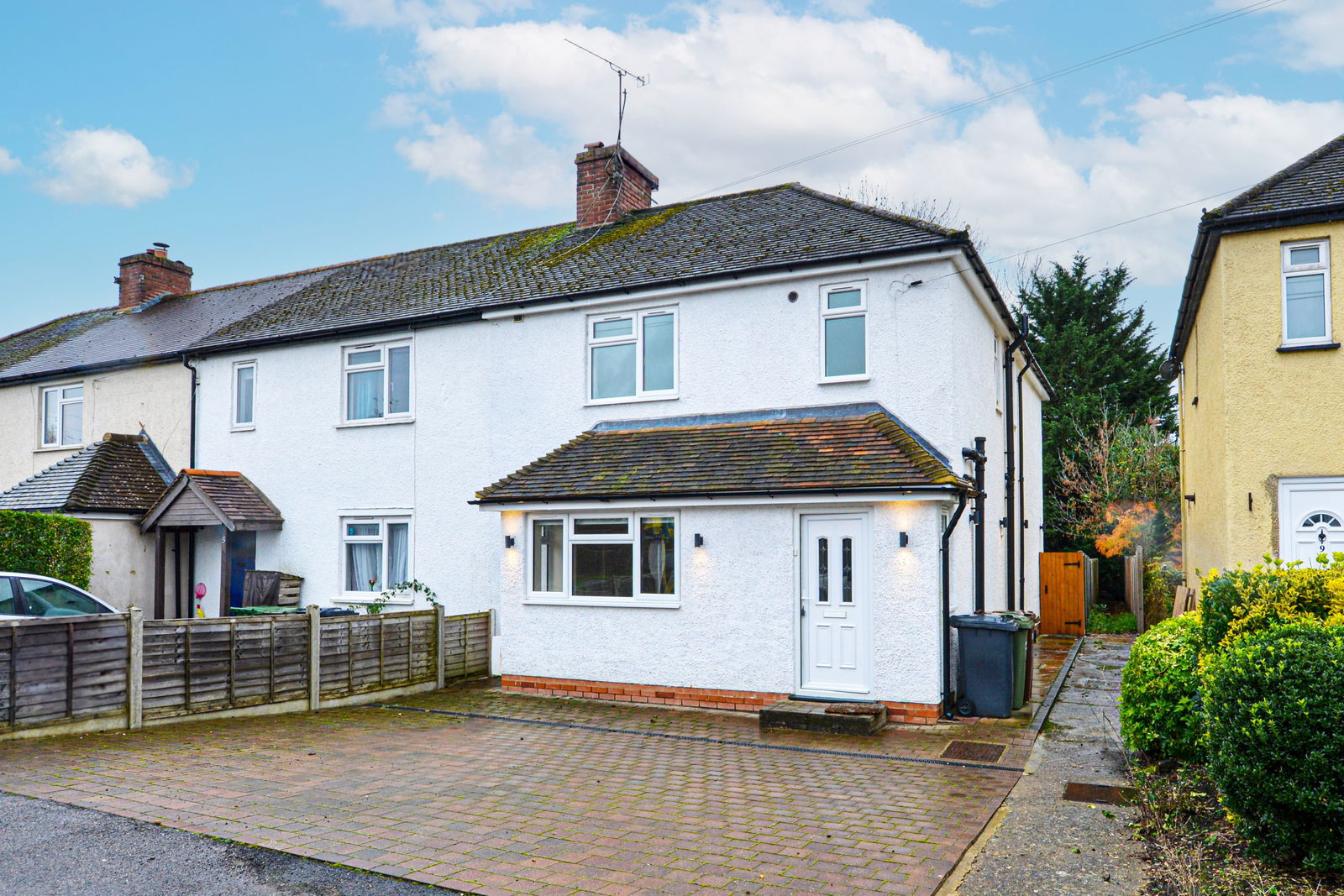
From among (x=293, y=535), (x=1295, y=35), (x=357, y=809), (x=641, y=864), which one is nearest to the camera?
(x=641, y=864)

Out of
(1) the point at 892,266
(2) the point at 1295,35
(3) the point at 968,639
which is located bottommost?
(3) the point at 968,639

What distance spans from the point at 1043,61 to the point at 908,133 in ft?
6.94

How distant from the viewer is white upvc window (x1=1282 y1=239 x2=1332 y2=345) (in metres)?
10.9

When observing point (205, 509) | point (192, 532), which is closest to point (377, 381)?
point (205, 509)

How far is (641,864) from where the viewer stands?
18.2 feet

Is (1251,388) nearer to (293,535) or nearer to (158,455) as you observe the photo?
(293,535)

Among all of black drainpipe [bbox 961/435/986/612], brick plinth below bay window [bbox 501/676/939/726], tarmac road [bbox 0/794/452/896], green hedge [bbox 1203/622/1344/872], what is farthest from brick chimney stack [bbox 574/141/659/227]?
green hedge [bbox 1203/622/1344/872]

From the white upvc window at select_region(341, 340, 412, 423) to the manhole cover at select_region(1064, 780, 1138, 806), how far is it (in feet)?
36.5

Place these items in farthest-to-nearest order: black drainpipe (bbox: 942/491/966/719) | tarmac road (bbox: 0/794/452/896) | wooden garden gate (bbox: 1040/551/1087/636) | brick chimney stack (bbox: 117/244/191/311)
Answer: brick chimney stack (bbox: 117/244/191/311)
wooden garden gate (bbox: 1040/551/1087/636)
black drainpipe (bbox: 942/491/966/719)
tarmac road (bbox: 0/794/452/896)

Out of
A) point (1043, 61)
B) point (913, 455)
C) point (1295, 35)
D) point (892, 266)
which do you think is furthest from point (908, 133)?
point (913, 455)

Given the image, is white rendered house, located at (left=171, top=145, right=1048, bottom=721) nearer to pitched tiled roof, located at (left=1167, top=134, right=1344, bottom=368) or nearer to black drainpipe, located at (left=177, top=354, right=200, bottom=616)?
black drainpipe, located at (left=177, top=354, right=200, bottom=616)

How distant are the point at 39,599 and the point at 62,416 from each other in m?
10.4

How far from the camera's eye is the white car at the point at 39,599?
10.8 metres

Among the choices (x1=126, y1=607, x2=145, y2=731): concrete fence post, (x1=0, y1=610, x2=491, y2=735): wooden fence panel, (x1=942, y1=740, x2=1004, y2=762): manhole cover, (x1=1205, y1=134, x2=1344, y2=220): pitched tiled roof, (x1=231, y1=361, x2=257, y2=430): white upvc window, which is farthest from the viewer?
(x1=231, y1=361, x2=257, y2=430): white upvc window
